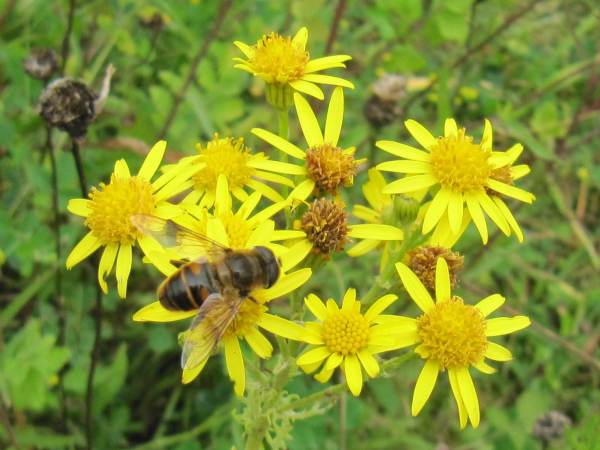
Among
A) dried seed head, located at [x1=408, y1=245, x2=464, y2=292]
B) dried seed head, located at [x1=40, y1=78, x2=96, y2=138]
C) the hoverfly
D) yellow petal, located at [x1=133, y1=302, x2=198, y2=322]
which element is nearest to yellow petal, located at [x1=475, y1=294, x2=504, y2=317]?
dried seed head, located at [x1=408, y1=245, x2=464, y2=292]

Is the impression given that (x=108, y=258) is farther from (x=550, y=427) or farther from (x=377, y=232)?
(x=550, y=427)

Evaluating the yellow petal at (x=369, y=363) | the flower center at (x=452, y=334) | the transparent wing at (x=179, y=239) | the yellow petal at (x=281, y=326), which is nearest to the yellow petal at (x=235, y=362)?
the yellow petal at (x=281, y=326)

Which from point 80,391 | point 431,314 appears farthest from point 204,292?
point 80,391

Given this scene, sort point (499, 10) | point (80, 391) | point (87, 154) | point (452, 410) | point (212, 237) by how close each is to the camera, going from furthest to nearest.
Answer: point (499, 10), point (452, 410), point (87, 154), point (80, 391), point (212, 237)

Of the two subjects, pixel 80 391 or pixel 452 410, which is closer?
pixel 80 391

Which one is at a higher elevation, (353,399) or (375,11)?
(375,11)

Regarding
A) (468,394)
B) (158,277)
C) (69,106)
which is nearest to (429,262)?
(468,394)

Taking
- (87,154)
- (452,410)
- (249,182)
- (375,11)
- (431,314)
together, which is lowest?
(452,410)

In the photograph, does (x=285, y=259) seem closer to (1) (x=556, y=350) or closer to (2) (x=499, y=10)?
(1) (x=556, y=350)
